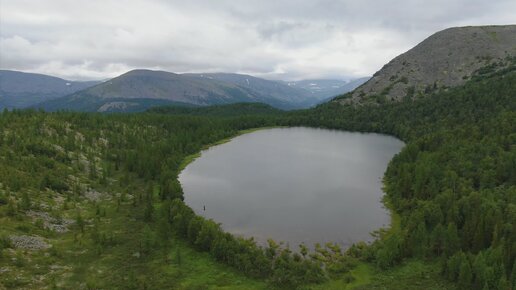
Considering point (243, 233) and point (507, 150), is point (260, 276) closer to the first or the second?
point (243, 233)

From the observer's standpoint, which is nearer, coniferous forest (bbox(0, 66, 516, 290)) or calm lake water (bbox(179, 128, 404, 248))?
coniferous forest (bbox(0, 66, 516, 290))

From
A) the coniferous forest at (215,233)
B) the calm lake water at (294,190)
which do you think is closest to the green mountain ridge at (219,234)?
the coniferous forest at (215,233)

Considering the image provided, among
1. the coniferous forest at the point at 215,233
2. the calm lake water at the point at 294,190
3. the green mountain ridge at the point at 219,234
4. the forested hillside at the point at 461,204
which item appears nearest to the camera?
the forested hillside at the point at 461,204

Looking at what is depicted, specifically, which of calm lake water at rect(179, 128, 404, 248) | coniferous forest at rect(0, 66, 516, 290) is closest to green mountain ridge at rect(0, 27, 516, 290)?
coniferous forest at rect(0, 66, 516, 290)

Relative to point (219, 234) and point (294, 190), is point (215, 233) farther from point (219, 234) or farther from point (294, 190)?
point (294, 190)

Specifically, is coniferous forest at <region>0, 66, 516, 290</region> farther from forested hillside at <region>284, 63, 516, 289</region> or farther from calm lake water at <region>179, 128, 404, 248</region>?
calm lake water at <region>179, 128, 404, 248</region>

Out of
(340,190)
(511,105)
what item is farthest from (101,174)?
(511,105)

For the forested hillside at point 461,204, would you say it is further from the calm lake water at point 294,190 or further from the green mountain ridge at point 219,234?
the calm lake water at point 294,190

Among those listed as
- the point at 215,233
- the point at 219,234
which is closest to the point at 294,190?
the point at 219,234
